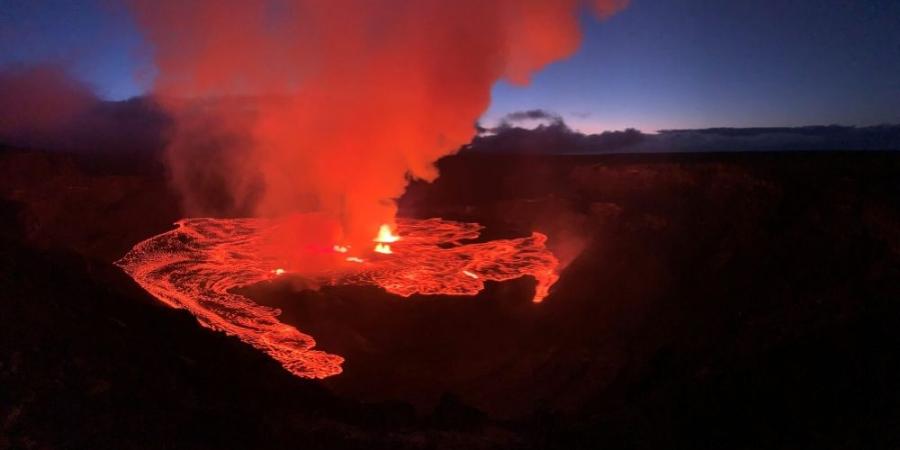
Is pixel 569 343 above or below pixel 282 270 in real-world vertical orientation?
below

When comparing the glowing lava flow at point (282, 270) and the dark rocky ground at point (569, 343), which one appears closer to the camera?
the dark rocky ground at point (569, 343)

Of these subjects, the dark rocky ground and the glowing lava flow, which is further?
the glowing lava flow

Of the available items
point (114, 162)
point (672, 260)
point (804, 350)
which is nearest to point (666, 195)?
point (672, 260)

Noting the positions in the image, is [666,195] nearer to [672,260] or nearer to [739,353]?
[672,260]

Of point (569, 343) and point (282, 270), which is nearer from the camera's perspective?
point (569, 343)
